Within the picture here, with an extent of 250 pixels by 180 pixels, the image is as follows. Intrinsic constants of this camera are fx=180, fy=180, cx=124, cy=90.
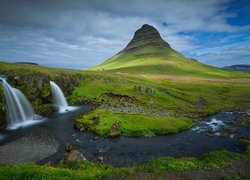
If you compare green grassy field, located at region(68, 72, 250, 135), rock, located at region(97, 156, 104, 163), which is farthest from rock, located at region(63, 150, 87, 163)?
green grassy field, located at region(68, 72, 250, 135)

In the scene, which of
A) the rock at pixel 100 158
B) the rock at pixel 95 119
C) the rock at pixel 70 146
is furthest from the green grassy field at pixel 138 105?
the rock at pixel 100 158

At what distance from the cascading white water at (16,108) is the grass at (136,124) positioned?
1519 centimetres

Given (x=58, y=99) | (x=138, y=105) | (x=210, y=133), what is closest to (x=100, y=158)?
(x=210, y=133)

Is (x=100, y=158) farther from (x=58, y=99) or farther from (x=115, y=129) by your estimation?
(x=58, y=99)

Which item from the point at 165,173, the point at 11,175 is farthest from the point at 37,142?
the point at 165,173

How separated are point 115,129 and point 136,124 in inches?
233

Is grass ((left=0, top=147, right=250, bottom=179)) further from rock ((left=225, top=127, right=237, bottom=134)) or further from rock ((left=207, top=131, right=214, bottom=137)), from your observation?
rock ((left=225, top=127, right=237, bottom=134))

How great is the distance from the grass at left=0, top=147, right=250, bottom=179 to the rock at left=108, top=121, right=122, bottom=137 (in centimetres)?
1405

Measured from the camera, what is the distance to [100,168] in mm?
26031

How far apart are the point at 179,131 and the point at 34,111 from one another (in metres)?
42.5

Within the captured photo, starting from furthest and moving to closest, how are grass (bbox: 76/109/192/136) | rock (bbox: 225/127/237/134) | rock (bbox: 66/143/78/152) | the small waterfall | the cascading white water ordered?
the small waterfall, the cascading white water, rock (bbox: 225/127/237/134), grass (bbox: 76/109/192/136), rock (bbox: 66/143/78/152)

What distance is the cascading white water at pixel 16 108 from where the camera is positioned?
→ 1854 inches

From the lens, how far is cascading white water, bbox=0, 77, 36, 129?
47.1 m

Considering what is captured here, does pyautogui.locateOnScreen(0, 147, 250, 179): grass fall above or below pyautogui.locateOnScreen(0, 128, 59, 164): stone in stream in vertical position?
above
